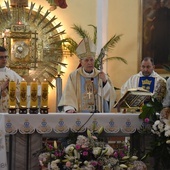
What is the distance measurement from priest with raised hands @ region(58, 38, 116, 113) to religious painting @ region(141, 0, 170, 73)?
150 inches

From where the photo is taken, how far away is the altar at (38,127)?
5254mm

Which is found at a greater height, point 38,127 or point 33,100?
point 33,100

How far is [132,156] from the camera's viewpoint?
5.04 metres

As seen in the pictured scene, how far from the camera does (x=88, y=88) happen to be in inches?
249

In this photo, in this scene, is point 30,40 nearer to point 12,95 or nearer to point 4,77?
point 4,77

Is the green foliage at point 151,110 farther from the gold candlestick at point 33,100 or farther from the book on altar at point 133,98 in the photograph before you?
the gold candlestick at point 33,100

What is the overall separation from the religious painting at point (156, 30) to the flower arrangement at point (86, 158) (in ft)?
16.9

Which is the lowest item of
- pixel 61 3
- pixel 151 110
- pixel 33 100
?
pixel 151 110

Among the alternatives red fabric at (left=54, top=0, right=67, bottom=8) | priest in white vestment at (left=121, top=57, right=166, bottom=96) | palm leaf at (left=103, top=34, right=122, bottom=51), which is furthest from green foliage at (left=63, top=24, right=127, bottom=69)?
priest in white vestment at (left=121, top=57, right=166, bottom=96)

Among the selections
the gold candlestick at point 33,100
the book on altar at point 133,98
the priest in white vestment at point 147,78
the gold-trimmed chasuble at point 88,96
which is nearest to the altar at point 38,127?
the gold candlestick at point 33,100

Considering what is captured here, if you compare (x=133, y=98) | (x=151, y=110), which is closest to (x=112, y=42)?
(x=133, y=98)

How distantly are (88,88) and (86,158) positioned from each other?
1.63 m

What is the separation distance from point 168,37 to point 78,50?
13.6 ft

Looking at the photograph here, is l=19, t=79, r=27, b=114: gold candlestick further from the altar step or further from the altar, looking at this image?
the altar step
